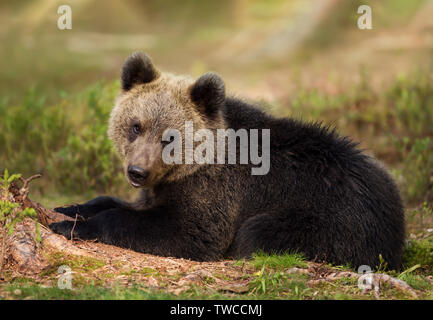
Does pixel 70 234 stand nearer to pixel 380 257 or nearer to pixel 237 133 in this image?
pixel 237 133

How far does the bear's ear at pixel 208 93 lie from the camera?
6.27m

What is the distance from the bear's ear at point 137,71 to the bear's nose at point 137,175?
1.30 metres

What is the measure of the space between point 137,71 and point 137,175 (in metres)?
1.44

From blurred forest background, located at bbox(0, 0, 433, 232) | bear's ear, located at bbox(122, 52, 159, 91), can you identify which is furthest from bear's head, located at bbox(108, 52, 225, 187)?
blurred forest background, located at bbox(0, 0, 433, 232)

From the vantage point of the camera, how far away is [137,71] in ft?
22.0

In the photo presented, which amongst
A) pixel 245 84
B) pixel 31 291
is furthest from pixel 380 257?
pixel 245 84

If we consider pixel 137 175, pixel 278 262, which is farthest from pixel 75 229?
pixel 278 262

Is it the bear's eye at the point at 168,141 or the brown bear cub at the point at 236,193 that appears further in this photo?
the bear's eye at the point at 168,141

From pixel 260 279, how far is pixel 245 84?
12.0 metres

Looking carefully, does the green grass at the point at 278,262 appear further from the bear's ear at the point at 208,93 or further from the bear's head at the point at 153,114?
the bear's ear at the point at 208,93

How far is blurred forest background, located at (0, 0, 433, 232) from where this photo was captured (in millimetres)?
9797

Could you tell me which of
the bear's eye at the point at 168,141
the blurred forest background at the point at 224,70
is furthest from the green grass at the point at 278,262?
the blurred forest background at the point at 224,70

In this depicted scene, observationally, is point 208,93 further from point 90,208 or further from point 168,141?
point 90,208
